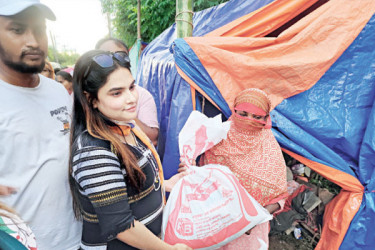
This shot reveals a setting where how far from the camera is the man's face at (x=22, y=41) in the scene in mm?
939

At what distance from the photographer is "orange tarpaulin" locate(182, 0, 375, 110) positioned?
1559 millimetres

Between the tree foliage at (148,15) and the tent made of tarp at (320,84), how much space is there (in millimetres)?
2244

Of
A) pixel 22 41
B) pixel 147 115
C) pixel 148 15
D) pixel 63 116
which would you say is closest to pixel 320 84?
pixel 147 115

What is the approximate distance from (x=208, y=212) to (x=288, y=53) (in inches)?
56.4

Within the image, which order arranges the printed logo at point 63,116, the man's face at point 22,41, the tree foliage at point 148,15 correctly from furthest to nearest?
1. the tree foliage at point 148,15
2. the printed logo at point 63,116
3. the man's face at point 22,41

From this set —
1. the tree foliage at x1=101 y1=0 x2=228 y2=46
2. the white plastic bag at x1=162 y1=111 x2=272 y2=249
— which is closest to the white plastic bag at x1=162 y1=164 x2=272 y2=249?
the white plastic bag at x1=162 y1=111 x2=272 y2=249

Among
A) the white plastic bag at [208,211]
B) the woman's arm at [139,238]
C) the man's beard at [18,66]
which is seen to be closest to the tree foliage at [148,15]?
the man's beard at [18,66]

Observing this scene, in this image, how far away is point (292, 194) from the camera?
237 cm

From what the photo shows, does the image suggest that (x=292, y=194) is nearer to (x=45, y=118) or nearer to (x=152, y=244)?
(x=152, y=244)

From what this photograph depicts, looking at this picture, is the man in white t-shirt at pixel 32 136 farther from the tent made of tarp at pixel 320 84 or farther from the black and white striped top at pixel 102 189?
the tent made of tarp at pixel 320 84

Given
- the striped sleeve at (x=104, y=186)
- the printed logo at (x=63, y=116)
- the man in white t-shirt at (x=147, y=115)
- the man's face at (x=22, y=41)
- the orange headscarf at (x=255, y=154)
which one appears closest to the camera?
the striped sleeve at (x=104, y=186)

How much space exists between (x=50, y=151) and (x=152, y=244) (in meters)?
0.72

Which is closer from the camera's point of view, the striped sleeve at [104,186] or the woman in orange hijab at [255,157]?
the striped sleeve at [104,186]

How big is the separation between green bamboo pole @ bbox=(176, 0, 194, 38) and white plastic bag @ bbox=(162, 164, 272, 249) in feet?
4.76
